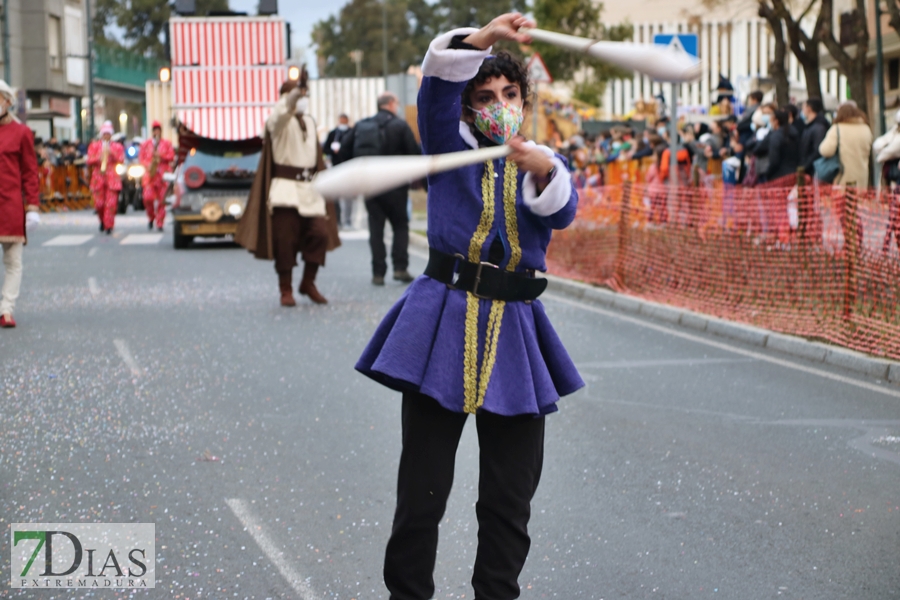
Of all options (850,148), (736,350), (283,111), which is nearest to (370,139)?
(283,111)

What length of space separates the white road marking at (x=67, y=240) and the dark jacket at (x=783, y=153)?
11682 millimetres

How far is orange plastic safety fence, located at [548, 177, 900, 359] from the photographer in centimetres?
963

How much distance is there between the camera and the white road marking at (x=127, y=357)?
332 inches

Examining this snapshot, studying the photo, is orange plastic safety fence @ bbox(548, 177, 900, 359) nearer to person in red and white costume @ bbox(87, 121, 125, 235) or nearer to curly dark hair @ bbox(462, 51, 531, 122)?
curly dark hair @ bbox(462, 51, 531, 122)

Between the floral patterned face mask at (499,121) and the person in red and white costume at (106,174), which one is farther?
the person in red and white costume at (106,174)

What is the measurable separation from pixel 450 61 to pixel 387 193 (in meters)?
10.3

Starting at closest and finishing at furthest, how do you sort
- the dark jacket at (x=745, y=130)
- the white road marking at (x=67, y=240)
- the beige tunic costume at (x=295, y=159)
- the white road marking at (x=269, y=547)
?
1. the white road marking at (x=269, y=547)
2. the beige tunic costume at (x=295, y=159)
3. the dark jacket at (x=745, y=130)
4. the white road marking at (x=67, y=240)

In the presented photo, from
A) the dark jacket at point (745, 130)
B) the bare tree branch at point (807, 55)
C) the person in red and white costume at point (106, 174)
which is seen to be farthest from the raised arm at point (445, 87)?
the person in red and white costume at point (106, 174)

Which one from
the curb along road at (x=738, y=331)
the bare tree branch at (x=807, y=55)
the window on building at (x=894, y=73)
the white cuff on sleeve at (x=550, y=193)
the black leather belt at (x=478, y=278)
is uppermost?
the window on building at (x=894, y=73)

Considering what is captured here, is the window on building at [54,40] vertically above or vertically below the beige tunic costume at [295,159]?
above

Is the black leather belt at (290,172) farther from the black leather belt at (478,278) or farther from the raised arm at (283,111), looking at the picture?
the black leather belt at (478,278)

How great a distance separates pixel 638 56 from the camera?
329 cm

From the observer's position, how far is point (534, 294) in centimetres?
362

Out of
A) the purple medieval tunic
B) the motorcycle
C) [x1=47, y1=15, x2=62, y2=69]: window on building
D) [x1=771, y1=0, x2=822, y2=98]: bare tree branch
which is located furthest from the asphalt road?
[x1=47, y1=15, x2=62, y2=69]: window on building
